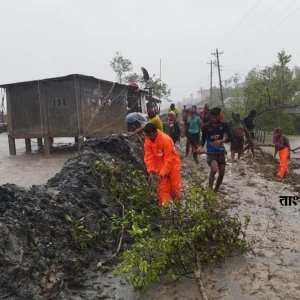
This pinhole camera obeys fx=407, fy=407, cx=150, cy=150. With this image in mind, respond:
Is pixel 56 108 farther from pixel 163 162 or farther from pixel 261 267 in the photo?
pixel 261 267

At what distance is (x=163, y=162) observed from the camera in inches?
222

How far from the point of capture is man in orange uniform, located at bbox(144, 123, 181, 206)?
5.56 meters

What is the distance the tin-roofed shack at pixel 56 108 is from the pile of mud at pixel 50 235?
6.02 meters

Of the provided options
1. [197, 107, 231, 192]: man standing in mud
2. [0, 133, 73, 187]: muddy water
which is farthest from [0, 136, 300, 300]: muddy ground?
[0, 133, 73, 187]: muddy water

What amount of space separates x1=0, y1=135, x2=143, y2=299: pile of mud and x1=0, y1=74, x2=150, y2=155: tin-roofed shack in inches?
237

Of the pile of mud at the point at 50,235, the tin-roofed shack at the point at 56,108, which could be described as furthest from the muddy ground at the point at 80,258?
the tin-roofed shack at the point at 56,108

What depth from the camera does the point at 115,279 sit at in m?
4.39

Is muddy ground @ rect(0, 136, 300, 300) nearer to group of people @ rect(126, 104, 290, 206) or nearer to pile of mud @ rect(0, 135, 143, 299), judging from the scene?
pile of mud @ rect(0, 135, 143, 299)

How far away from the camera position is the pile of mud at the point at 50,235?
3.64m

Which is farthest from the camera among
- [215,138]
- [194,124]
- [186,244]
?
[194,124]

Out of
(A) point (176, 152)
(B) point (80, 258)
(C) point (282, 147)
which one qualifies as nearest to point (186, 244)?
(B) point (80, 258)

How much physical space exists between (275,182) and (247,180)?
2.21 ft

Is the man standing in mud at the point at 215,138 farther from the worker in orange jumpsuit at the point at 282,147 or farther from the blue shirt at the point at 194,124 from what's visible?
the blue shirt at the point at 194,124

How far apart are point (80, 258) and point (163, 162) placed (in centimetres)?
180
